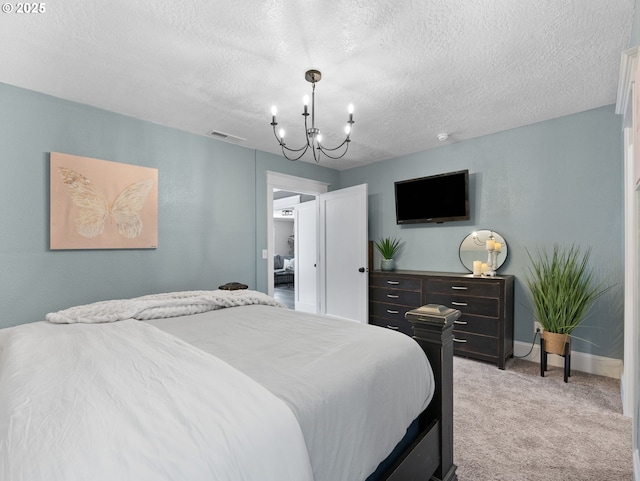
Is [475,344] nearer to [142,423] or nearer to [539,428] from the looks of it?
[539,428]

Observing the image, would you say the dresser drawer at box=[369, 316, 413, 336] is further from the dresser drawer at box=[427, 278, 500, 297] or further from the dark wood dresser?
the dresser drawer at box=[427, 278, 500, 297]

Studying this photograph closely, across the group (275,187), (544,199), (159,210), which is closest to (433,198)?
(544,199)

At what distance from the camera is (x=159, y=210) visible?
3180 millimetres

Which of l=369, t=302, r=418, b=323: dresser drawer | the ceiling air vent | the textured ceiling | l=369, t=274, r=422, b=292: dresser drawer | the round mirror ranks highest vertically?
the textured ceiling

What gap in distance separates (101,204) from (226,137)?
1.46 meters

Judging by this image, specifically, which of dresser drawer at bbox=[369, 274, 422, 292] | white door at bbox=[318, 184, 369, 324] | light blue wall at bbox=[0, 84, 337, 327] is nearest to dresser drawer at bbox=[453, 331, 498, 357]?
dresser drawer at bbox=[369, 274, 422, 292]

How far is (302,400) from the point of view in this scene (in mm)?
889

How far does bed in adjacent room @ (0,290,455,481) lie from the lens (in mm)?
638

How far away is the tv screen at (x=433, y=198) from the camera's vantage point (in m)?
3.70

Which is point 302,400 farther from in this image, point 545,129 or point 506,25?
point 545,129

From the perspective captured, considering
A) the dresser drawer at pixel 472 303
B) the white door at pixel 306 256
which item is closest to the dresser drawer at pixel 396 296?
the dresser drawer at pixel 472 303

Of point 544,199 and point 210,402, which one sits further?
point 544,199

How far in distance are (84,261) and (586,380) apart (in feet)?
14.8

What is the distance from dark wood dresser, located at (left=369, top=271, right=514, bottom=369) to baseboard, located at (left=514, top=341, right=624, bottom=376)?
8.4 inches
